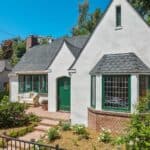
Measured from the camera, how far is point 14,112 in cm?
1647

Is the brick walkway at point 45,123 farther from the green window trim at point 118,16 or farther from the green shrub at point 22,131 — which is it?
the green window trim at point 118,16

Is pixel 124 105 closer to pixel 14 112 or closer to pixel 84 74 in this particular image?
pixel 84 74

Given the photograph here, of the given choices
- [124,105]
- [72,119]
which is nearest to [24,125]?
[72,119]

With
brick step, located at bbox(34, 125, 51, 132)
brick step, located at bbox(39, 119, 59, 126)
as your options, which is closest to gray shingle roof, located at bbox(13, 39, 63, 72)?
brick step, located at bbox(39, 119, 59, 126)

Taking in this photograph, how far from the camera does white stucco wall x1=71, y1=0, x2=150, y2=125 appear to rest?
13844 mm

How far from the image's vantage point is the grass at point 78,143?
11.8 metres

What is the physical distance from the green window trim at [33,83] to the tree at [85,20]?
22460 mm

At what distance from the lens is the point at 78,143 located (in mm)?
12375

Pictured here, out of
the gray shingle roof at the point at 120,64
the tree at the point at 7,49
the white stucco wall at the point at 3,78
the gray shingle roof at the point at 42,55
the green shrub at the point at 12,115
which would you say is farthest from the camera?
the tree at the point at 7,49

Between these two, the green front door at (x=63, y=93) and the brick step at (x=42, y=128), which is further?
the green front door at (x=63, y=93)

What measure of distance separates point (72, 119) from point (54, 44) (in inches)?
460

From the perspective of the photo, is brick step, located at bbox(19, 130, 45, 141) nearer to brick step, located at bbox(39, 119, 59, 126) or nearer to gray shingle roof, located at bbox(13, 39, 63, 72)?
brick step, located at bbox(39, 119, 59, 126)

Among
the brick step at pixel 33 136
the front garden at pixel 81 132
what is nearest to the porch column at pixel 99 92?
the front garden at pixel 81 132

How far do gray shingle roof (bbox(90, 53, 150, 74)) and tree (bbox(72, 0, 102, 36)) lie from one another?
3184cm
